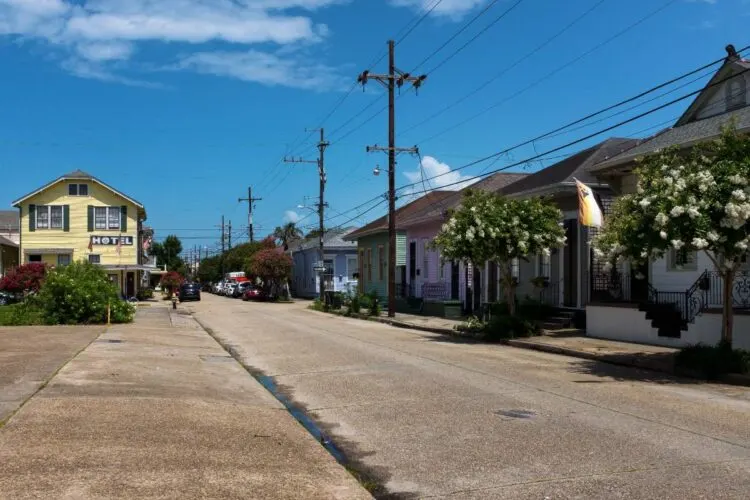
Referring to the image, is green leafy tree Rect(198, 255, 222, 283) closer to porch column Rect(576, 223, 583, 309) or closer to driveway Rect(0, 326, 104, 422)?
driveway Rect(0, 326, 104, 422)

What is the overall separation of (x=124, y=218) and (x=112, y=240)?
1776mm

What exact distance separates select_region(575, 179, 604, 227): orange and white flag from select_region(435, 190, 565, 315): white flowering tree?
878 mm

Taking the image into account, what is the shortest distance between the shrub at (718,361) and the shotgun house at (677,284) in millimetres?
2783

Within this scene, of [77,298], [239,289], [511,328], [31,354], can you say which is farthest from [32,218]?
[511,328]

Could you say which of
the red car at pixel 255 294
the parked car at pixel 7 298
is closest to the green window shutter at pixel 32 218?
the parked car at pixel 7 298

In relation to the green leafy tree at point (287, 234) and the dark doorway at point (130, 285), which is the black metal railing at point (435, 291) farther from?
the green leafy tree at point (287, 234)

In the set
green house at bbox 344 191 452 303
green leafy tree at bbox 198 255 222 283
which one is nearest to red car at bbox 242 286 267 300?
green house at bbox 344 191 452 303

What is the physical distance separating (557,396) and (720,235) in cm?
407

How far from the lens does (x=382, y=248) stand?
44.8 meters

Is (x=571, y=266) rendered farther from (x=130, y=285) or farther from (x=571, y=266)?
(x=130, y=285)

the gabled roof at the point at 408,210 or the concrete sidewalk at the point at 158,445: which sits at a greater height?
the gabled roof at the point at 408,210

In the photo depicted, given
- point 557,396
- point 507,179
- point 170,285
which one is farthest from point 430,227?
point 170,285

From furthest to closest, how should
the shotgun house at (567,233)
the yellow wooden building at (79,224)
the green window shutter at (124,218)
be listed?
the green window shutter at (124,218) → the yellow wooden building at (79,224) → the shotgun house at (567,233)

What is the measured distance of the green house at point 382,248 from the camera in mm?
42000
